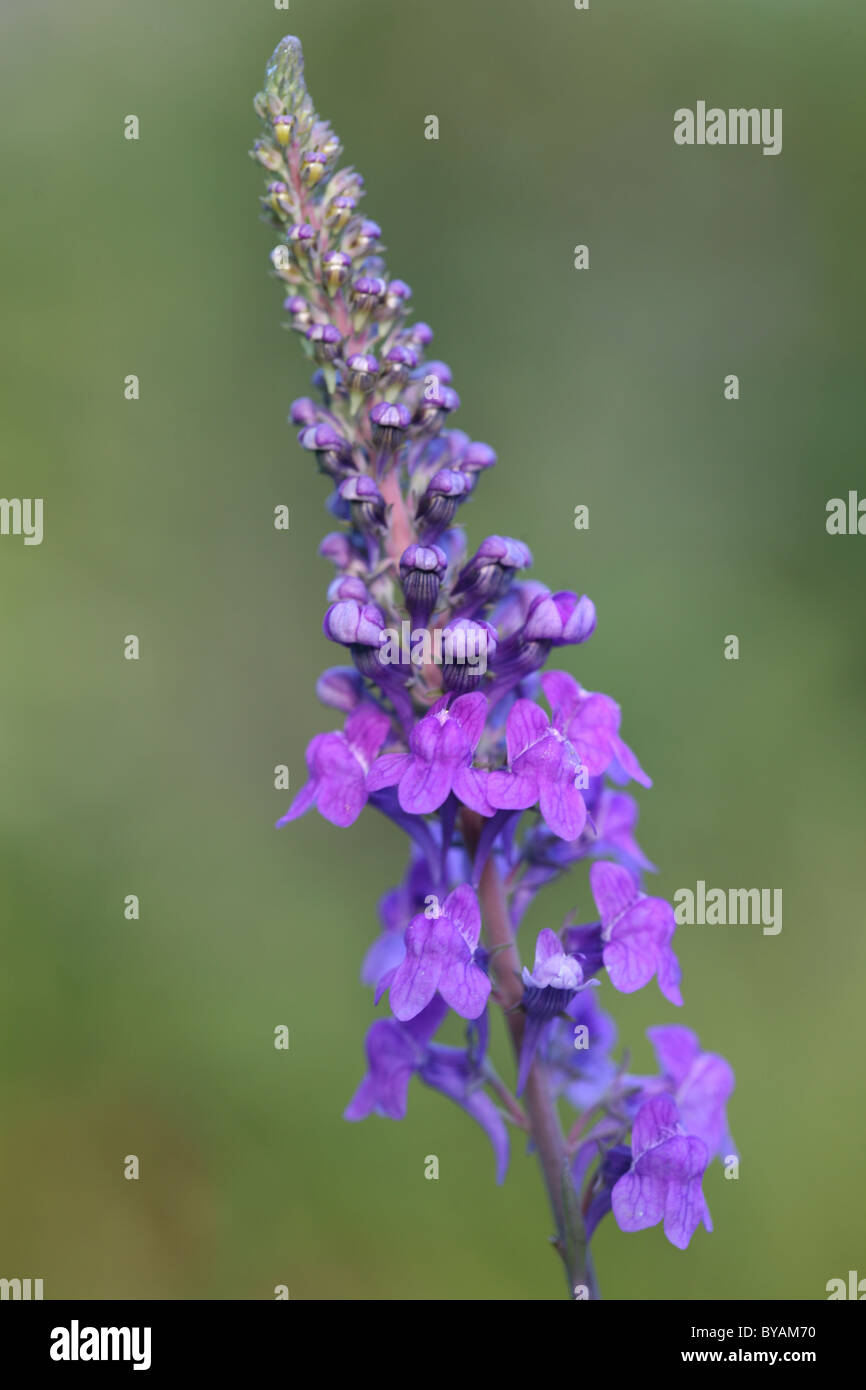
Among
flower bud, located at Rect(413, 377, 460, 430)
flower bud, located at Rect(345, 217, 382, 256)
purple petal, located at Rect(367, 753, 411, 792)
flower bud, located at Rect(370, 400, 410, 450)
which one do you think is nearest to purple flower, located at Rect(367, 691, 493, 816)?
purple petal, located at Rect(367, 753, 411, 792)

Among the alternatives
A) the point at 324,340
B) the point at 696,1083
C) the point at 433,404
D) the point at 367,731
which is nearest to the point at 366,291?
the point at 324,340

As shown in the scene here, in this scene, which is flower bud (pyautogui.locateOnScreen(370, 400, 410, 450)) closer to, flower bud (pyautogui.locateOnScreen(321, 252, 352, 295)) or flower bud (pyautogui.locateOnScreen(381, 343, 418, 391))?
flower bud (pyautogui.locateOnScreen(381, 343, 418, 391))

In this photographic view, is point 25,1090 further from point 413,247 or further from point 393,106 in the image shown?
point 393,106

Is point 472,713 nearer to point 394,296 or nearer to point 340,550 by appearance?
point 340,550

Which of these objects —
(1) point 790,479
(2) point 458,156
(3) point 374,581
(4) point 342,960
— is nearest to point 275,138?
(3) point 374,581

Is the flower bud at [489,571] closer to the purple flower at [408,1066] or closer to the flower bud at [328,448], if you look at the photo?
the flower bud at [328,448]
